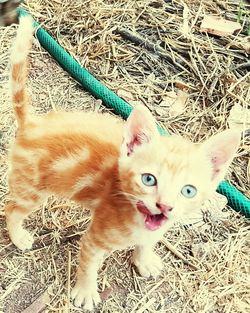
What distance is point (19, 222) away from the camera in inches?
102

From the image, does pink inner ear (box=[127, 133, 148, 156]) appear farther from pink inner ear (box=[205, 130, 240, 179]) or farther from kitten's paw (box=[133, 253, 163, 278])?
kitten's paw (box=[133, 253, 163, 278])

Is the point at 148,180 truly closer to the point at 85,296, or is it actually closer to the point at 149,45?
the point at 85,296

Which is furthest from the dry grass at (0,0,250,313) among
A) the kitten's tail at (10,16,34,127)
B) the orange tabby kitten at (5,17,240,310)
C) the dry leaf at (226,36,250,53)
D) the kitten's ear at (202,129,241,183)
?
the kitten's ear at (202,129,241,183)

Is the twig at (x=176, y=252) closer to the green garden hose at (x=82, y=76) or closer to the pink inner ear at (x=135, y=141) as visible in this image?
the green garden hose at (x=82, y=76)

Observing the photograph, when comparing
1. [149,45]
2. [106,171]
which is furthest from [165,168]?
[149,45]

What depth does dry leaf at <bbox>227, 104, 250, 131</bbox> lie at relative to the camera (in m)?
3.20

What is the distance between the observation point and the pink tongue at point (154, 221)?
210 centimetres

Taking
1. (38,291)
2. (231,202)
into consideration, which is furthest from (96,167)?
(231,202)

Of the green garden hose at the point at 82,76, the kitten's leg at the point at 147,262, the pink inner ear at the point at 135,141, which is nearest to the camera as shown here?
A: the pink inner ear at the point at 135,141

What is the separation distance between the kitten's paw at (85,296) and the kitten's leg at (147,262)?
211mm

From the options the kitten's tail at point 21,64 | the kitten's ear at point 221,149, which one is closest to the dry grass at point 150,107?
the kitten's tail at point 21,64

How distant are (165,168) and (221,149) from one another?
0.20 meters

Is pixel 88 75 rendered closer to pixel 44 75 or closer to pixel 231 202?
pixel 44 75

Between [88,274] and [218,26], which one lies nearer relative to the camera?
[88,274]
